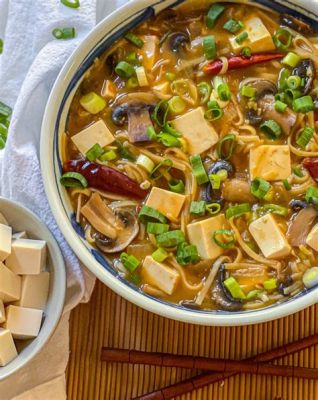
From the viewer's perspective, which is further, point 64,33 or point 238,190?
point 64,33

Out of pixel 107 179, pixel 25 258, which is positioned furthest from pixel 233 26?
pixel 25 258

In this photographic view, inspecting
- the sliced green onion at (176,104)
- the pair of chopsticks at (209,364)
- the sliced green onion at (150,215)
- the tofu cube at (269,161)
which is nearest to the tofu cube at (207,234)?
the sliced green onion at (150,215)

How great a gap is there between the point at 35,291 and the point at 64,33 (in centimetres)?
106

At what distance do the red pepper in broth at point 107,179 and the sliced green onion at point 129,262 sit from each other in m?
0.23

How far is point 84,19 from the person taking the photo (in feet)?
10.1

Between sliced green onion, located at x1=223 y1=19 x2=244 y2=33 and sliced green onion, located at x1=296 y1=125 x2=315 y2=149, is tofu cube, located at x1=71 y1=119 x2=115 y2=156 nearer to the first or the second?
sliced green onion, located at x1=223 y1=19 x2=244 y2=33

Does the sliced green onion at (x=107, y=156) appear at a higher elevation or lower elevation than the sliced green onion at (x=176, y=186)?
higher

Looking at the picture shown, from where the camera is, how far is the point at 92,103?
2.88 meters

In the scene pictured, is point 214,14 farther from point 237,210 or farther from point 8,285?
point 8,285

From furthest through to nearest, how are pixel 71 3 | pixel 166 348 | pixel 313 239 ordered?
pixel 166 348
pixel 71 3
pixel 313 239

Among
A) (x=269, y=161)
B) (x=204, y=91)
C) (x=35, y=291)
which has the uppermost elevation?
(x=204, y=91)

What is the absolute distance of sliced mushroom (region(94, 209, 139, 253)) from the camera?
2.88 meters

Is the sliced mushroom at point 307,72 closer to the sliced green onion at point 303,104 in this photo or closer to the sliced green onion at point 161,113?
the sliced green onion at point 303,104

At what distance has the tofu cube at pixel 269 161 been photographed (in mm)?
2814
